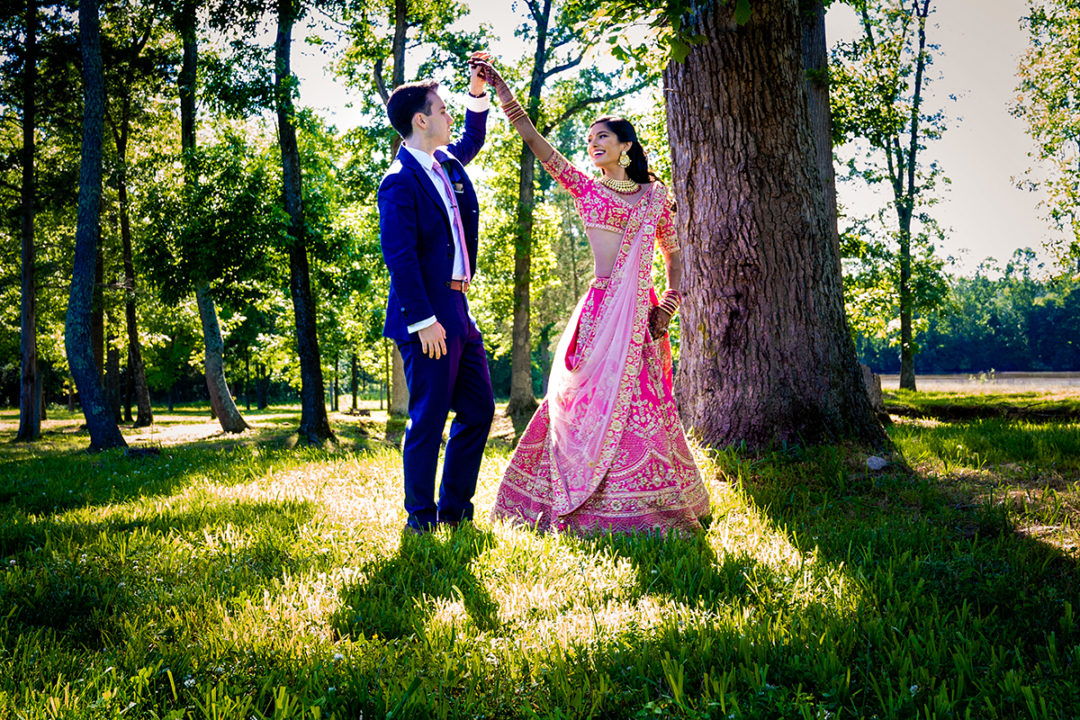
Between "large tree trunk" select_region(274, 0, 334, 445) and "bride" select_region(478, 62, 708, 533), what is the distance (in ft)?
31.4

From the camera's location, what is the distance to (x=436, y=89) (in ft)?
13.6

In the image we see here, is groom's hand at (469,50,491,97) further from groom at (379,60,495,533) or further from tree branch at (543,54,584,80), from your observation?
tree branch at (543,54,584,80)

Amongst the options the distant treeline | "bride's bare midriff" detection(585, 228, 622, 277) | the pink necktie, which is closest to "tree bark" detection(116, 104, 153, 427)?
the pink necktie

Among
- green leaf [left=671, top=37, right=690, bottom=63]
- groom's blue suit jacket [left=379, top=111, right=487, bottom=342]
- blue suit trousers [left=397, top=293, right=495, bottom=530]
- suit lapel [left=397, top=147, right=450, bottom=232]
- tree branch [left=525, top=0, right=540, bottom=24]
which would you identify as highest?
tree branch [left=525, top=0, right=540, bottom=24]

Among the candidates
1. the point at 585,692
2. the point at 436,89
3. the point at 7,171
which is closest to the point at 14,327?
the point at 7,171

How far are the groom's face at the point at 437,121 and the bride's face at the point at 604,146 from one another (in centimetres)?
91

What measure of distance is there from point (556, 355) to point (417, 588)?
5.60 feet

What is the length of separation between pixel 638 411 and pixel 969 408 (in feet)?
35.8

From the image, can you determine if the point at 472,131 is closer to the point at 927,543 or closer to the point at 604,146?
the point at 604,146

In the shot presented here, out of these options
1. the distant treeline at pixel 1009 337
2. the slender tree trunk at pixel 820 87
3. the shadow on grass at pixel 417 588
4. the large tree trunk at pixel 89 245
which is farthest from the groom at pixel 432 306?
the distant treeline at pixel 1009 337

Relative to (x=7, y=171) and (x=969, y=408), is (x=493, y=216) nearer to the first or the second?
(x=7, y=171)

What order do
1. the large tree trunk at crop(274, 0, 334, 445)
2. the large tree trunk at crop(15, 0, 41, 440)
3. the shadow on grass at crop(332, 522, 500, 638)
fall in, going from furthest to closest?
the large tree trunk at crop(15, 0, 41, 440) < the large tree trunk at crop(274, 0, 334, 445) < the shadow on grass at crop(332, 522, 500, 638)

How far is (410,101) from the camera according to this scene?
4.11m

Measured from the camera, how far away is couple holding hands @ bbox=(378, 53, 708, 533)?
3887mm
